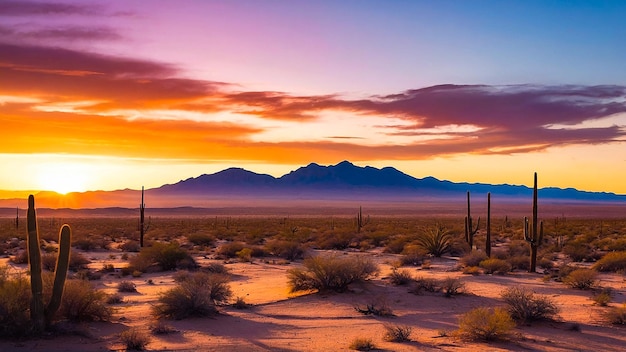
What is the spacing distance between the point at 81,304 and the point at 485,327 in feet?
29.3

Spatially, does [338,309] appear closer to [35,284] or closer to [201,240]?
[35,284]

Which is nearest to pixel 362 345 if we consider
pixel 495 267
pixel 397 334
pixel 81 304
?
pixel 397 334

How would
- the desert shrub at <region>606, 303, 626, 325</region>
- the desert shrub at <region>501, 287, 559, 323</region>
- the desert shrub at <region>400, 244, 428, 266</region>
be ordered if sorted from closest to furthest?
1. the desert shrub at <region>606, 303, 626, 325</region>
2. the desert shrub at <region>501, 287, 559, 323</region>
3. the desert shrub at <region>400, 244, 428, 266</region>

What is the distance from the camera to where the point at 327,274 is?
1861 cm

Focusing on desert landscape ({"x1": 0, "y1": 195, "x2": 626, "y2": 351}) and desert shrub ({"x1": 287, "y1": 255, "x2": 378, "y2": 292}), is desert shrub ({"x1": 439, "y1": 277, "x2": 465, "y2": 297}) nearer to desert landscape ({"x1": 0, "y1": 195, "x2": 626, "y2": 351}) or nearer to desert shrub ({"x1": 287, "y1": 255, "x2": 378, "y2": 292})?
desert landscape ({"x1": 0, "y1": 195, "x2": 626, "y2": 351})

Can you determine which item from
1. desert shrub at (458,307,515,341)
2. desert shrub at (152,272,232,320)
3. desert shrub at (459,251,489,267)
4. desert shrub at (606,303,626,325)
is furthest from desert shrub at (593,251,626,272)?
desert shrub at (152,272,232,320)

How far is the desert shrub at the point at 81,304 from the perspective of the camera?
14.3 meters

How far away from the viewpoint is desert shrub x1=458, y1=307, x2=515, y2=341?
13.0m

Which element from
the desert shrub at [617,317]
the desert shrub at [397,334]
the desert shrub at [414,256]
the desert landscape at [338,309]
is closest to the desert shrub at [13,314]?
the desert landscape at [338,309]

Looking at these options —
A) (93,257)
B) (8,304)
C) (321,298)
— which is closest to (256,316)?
(321,298)

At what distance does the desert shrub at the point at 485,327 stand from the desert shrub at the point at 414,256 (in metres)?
14.9

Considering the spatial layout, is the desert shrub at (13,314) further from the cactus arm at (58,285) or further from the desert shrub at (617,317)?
the desert shrub at (617,317)

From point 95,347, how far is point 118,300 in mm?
5476

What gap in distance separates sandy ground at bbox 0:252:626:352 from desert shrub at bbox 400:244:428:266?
6515mm
